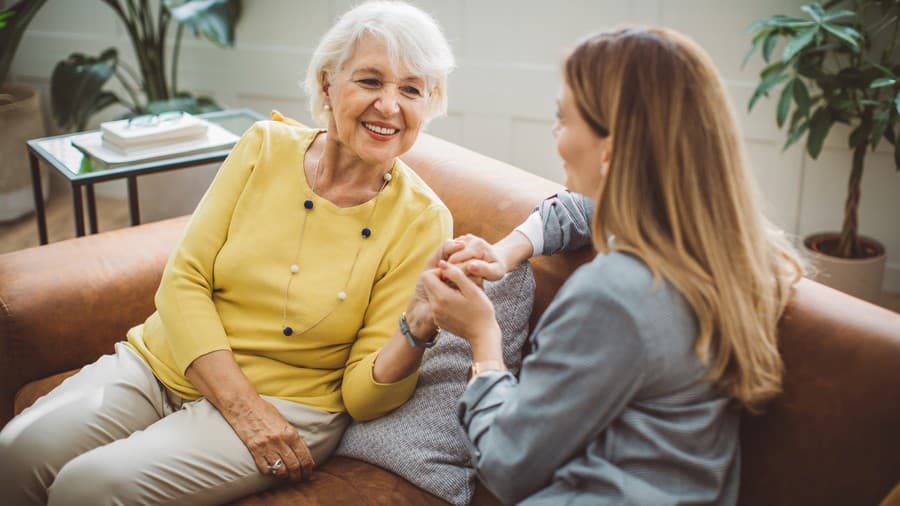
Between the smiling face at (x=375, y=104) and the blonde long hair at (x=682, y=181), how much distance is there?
576mm

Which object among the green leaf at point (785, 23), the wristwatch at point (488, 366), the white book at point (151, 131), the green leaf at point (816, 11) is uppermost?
the green leaf at point (816, 11)

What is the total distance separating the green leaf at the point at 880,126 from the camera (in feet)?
8.21

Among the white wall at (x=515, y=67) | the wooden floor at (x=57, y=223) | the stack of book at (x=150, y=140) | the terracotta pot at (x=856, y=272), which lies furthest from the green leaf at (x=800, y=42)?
the wooden floor at (x=57, y=223)

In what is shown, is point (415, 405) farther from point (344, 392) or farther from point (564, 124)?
point (564, 124)

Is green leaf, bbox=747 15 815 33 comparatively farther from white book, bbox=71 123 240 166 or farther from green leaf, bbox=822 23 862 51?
white book, bbox=71 123 240 166

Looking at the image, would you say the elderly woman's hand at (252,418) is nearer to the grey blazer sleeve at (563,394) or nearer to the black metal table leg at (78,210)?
the grey blazer sleeve at (563,394)

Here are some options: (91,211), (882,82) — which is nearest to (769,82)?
(882,82)

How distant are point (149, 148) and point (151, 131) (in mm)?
50

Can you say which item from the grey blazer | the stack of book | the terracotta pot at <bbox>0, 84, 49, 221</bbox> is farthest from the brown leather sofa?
the terracotta pot at <bbox>0, 84, 49, 221</bbox>

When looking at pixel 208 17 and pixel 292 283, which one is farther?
pixel 208 17

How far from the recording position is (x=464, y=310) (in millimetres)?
1323

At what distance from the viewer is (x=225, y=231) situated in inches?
66.1

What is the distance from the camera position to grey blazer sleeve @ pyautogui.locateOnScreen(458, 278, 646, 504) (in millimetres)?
1031

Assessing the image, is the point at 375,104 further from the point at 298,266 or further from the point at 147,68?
the point at 147,68
